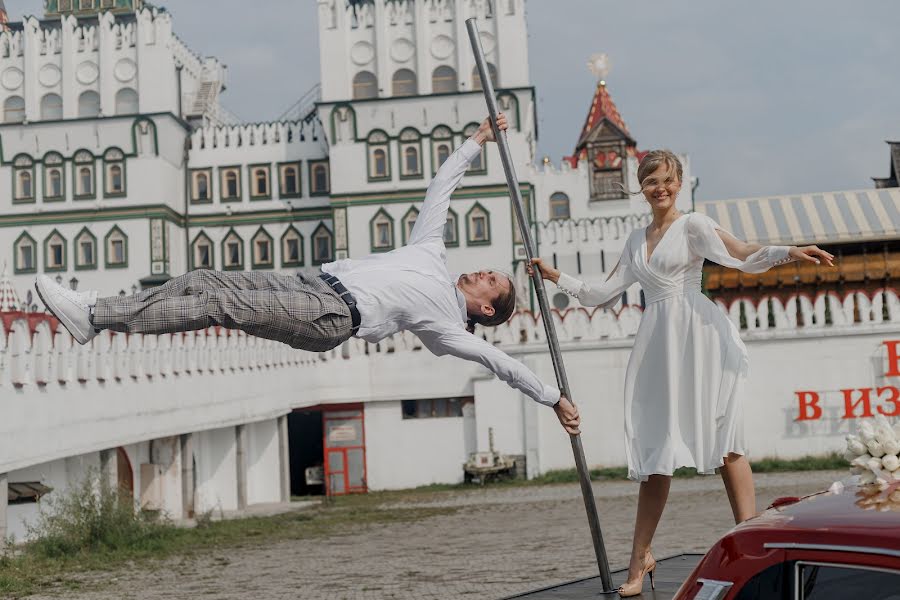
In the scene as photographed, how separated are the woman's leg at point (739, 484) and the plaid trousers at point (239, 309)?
1.86 meters

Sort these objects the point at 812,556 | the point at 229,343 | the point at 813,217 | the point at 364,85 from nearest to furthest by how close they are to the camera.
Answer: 1. the point at 812,556
2. the point at 229,343
3. the point at 813,217
4. the point at 364,85

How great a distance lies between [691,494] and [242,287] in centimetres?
1567

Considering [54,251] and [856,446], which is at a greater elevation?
[54,251]

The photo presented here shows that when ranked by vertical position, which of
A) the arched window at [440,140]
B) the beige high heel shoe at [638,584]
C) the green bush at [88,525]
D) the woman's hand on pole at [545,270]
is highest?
the arched window at [440,140]

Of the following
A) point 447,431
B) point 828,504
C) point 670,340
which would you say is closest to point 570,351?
point 447,431

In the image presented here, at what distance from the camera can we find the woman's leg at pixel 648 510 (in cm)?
485

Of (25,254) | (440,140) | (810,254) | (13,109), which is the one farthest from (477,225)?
(810,254)

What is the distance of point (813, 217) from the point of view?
3594 centimetres

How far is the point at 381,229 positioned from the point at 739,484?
106ft

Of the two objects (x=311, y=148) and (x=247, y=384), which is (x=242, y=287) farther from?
(x=311, y=148)

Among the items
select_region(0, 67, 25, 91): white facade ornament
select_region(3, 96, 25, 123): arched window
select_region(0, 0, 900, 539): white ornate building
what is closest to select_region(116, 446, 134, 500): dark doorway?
select_region(0, 0, 900, 539): white ornate building

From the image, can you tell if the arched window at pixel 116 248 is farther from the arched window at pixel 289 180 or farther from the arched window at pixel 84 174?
the arched window at pixel 289 180

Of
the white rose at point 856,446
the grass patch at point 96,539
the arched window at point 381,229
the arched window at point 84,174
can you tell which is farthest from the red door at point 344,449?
the white rose at point 856,446

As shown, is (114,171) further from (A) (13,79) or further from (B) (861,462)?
(B) (861,462)
